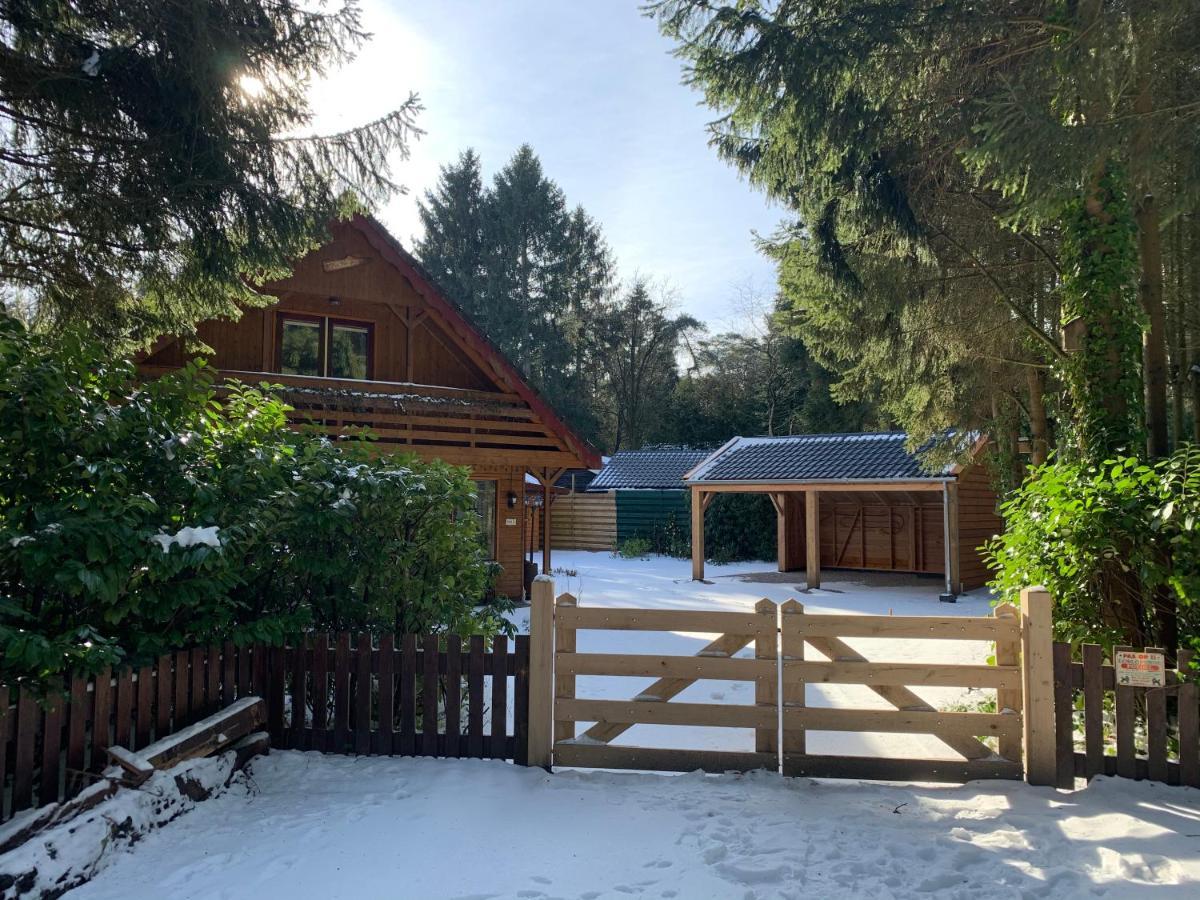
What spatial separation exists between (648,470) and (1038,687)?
73.9 ft

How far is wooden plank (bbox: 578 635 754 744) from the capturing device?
479 cm

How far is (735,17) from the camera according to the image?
6.26 m

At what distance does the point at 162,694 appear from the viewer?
169 inches

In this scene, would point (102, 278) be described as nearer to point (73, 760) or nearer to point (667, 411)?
point (73, 760)

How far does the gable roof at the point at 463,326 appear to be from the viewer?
12695mm

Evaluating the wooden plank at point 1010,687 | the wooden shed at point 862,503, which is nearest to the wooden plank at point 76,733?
the wooden plank at point 1010,687

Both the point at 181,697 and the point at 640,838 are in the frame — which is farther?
the point at 181,697

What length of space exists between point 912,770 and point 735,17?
5741 mm

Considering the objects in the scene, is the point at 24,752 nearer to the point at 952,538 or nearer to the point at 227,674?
the point at 227,674

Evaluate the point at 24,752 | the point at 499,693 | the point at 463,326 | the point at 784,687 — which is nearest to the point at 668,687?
the point at 784,687

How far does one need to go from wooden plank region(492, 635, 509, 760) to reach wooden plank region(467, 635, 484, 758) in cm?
8

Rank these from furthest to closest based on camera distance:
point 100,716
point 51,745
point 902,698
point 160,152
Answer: point 160,152 < point 902,698 < point 100,716 < point 51,745

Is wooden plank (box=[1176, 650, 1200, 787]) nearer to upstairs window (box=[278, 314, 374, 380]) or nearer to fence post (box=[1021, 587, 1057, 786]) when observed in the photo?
fence post (box=[1021, 587, 1057, 786])

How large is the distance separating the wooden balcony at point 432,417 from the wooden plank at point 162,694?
7.24m
